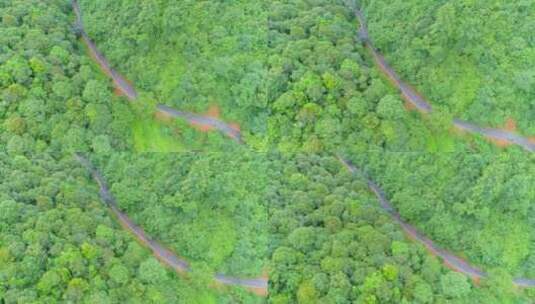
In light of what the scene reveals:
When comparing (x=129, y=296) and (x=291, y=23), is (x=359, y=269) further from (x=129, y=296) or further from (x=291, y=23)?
(x=291, y=23)

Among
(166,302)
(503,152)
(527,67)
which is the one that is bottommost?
(166,302)

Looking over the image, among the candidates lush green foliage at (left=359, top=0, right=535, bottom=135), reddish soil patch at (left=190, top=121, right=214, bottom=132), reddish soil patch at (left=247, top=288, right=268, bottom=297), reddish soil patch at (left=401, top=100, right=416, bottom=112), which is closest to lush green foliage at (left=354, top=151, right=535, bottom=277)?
reddish soil patch at (left=401, top=100, right=416, bottom=112)

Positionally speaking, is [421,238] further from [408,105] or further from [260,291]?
[260,291]

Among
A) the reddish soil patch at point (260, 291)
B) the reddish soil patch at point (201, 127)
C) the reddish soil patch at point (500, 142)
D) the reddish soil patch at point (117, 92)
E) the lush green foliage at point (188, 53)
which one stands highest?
the lush green foliage at point (188, 53)

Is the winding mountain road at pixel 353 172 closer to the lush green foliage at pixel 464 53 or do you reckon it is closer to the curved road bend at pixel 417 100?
the curved road bend at pixel 417 100

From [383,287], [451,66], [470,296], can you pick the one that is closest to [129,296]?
[383,287]

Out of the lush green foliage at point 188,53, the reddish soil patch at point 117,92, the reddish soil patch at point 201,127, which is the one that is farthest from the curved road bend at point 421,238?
the reddish soil patch at point 117,92
